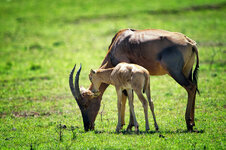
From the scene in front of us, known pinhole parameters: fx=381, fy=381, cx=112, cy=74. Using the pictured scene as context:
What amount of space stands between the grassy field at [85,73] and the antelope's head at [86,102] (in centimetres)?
33

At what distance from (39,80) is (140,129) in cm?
978

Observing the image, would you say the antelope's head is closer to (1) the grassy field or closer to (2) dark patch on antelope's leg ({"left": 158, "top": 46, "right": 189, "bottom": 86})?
(1) the grassy field

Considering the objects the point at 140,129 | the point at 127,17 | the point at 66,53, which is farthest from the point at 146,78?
the point at 127,17

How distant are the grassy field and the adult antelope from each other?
2.17 ft

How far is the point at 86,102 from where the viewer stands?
11.6m

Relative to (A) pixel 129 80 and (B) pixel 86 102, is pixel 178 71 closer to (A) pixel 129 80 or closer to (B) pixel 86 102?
(A) pixel 129 80

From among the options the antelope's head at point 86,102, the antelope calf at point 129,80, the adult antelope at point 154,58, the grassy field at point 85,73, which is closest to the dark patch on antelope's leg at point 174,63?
the adult antelope at point 154,58

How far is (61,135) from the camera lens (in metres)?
10.4

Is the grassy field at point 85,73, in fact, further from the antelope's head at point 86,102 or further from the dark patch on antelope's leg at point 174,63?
the dark patch on antelope's leg at point 174,63

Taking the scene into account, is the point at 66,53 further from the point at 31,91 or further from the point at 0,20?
the point at 0,20

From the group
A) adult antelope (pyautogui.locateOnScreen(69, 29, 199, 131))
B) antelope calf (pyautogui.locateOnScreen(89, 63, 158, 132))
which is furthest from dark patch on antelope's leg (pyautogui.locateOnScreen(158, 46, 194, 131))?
antelope calf (pyautogui.locateOnScreen(89, 63, 158, 132))

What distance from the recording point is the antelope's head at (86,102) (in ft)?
37.2

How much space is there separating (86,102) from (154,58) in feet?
8.02

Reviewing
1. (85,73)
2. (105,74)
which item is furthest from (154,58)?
(85,73)
